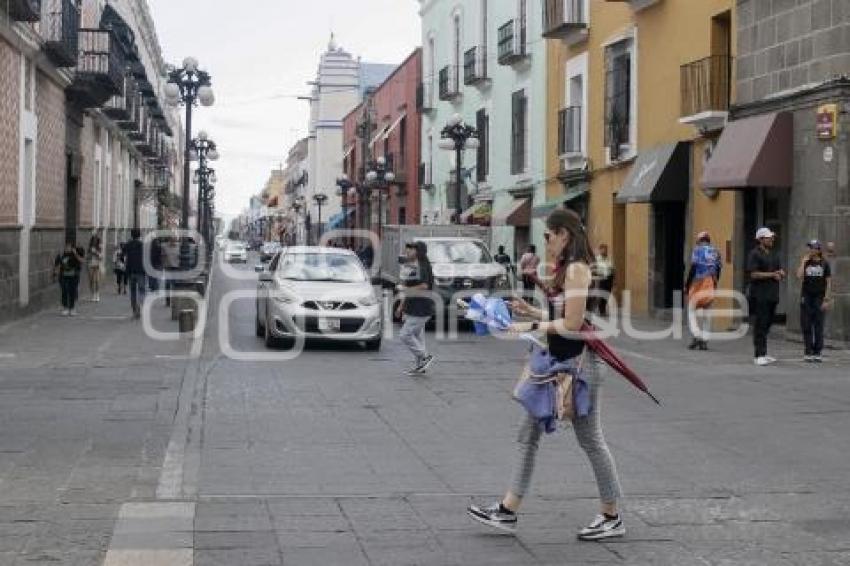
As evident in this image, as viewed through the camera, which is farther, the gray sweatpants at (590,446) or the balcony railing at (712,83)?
the balcony railing at (712,83)

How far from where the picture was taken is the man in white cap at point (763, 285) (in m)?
15.1

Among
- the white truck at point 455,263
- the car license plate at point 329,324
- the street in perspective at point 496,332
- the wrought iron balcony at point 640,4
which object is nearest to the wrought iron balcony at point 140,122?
the street in perspective at point 496,332

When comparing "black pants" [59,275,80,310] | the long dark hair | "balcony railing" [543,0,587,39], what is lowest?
"black pants" [59,275,80,310]

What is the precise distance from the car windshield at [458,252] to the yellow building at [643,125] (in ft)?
10.3

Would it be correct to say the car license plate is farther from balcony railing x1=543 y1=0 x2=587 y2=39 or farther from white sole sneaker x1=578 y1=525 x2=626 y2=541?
balcony railing x1=543 y1=0 x2=587 y2=39

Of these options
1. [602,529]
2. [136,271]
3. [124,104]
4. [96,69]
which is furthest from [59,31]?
[602,529]

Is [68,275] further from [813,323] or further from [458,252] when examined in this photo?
[813,323]

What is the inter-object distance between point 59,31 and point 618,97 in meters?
11.2

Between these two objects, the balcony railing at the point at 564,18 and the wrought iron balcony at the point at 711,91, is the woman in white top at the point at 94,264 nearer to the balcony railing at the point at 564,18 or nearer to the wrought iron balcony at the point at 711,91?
the balcony railing at the point at 564,18

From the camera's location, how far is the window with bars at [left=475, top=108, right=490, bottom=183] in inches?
1467

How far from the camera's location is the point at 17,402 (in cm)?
1100

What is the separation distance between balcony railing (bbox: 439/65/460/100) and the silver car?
23078 mm

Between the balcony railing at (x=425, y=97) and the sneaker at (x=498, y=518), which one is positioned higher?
the balcony railing at (x=425, y=97)

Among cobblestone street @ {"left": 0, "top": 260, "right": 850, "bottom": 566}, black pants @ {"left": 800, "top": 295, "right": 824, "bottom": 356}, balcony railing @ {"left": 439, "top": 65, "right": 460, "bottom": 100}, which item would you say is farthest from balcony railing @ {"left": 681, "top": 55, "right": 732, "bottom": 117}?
balcony railing @ {"left": 439, "top": 65, "right": 460, "bottom": 100}
